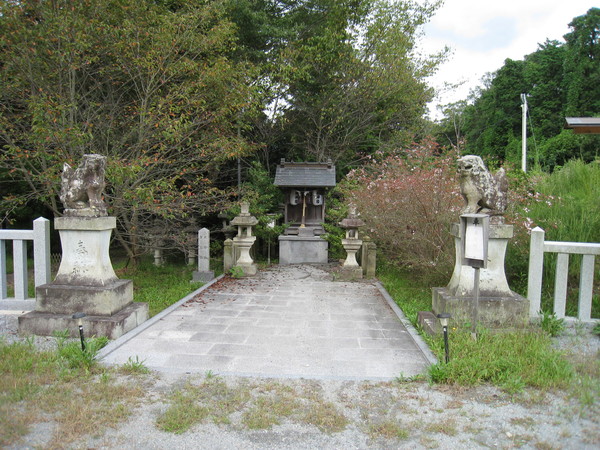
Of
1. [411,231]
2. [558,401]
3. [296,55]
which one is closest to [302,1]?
[296,55]

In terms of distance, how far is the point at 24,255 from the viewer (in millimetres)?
5633

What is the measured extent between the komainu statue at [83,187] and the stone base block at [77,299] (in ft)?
2.93

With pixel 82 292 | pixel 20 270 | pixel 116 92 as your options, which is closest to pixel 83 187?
pixel 82 292

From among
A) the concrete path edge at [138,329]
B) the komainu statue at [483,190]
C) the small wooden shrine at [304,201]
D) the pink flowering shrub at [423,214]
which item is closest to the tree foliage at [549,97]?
the small wooden shrine at [304,201]

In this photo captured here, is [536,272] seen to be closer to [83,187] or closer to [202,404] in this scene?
[202,404]

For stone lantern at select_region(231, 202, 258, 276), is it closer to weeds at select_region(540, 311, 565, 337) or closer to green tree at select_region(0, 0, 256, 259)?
green tree at select_region(0, 0, 256, 259)

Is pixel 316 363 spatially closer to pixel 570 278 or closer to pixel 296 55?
pixel 570 278

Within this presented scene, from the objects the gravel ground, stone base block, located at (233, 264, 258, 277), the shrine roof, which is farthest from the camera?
the shrine roof

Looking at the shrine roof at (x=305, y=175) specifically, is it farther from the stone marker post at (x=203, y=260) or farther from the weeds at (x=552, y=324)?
the weeds at (x=552, y=324)

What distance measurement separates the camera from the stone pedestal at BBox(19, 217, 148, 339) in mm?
4543

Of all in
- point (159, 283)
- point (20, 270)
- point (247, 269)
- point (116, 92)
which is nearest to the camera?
point (20, 270)

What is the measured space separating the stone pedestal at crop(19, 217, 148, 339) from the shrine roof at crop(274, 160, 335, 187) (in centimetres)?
656

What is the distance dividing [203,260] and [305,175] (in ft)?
13.6

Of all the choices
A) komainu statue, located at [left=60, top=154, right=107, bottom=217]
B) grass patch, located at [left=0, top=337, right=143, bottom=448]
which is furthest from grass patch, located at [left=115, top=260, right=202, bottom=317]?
grass patch, located at [left=0, top=337, right=143, bottom=448]
